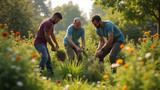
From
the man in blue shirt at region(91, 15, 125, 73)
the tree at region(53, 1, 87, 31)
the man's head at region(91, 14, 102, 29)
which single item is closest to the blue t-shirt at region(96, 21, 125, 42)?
the man in blue shirt at region(91, 15, 125, 73)

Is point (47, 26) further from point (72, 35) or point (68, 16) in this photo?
point (68, 16)

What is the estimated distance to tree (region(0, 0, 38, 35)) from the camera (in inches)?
A: 459

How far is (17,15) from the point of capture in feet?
40.8

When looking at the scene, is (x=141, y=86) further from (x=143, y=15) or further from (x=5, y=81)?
(x=143, y=15)

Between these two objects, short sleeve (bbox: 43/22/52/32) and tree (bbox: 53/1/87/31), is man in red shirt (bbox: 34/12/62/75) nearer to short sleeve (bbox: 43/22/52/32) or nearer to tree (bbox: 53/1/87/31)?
short sleeve (bbox: 43/22/52/32)

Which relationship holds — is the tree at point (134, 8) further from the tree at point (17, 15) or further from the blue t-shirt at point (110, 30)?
the tree at point (17, 15)

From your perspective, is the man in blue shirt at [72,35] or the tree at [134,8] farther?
the tree at [134,8]

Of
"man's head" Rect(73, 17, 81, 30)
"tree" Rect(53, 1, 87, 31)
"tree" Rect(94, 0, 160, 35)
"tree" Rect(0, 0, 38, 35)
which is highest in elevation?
"tree" Rect(53, 1, 87, 31)

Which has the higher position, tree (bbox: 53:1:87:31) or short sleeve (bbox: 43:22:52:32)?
tree (bbox: 53:1:87:31)

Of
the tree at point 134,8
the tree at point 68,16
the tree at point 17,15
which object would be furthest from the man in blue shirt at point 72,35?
the tree at point 68,16

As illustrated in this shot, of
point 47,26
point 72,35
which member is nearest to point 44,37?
point 47,26

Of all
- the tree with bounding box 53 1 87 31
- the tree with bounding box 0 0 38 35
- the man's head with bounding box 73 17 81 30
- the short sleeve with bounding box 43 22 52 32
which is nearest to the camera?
the short sleeve with bounding box 43 22 52 32

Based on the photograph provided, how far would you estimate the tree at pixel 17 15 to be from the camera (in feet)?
38.3

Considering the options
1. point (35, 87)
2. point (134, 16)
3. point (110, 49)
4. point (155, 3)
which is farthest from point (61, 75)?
point (155, 3)
